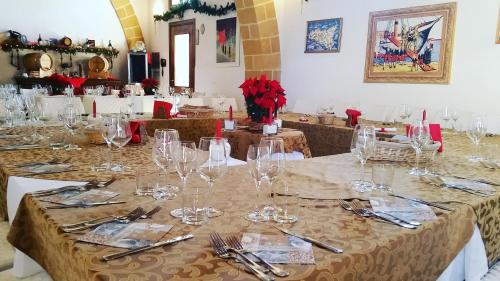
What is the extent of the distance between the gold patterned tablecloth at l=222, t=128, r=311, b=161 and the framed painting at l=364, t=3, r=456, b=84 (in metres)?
2.20

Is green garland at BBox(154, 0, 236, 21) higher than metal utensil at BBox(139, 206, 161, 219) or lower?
higher

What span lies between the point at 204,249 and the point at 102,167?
88cm

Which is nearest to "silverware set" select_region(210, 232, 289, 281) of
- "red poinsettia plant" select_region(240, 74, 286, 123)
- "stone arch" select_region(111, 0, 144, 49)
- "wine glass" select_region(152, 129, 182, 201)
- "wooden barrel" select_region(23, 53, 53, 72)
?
"wine glass" select_region(152, 129, 182, 201)

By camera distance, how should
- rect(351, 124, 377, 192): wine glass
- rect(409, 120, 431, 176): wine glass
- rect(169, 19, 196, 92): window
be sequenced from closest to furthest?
rect(351, 124, 377, 192): wine glass, rect(409, 120, 431, 176): wine glass, rect(169, 19, 196, 92): window

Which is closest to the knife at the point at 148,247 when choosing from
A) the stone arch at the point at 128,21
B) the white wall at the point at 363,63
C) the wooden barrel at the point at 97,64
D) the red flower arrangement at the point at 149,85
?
the white wall at the point at 363,63

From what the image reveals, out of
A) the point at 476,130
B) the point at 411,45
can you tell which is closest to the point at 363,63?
the point at 411,45

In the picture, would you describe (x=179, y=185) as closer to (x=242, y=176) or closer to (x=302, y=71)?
(x=242, y=176)

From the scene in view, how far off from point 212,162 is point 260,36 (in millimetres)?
5464

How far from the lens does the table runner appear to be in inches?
30.9

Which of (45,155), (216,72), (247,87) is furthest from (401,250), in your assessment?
(216,72)

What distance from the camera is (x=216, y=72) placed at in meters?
7.57

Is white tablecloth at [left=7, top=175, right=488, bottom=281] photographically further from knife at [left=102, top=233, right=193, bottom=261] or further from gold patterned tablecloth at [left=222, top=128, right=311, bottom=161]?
gold patterned tablecloth at [left=222, top=128, right=311, bottom=161]

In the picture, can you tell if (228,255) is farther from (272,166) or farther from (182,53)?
(182,53)

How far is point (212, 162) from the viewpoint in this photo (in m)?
1.08
